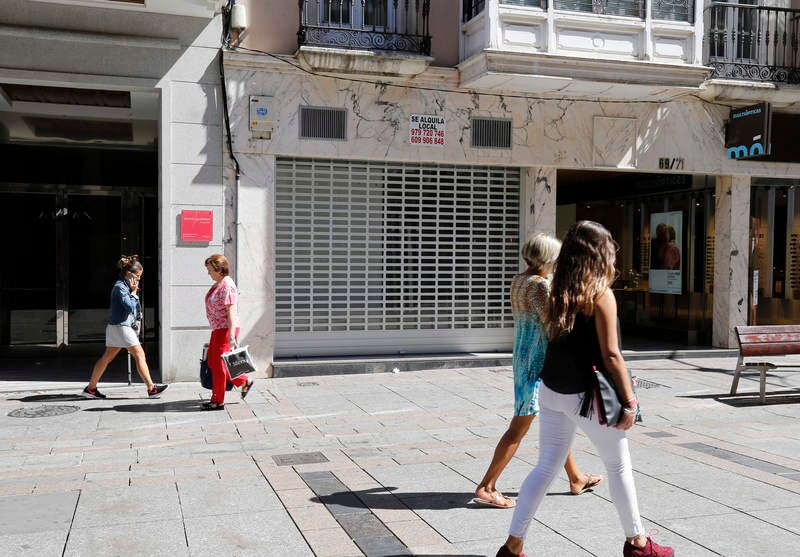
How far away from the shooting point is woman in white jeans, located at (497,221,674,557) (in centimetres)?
393

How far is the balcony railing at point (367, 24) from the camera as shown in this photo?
36.1ft

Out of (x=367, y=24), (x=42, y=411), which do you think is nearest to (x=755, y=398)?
(x=367, y=24)

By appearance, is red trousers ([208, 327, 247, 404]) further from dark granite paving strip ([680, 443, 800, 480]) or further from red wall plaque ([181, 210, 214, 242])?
dark granite paving strip ([680, 443, 800, 480])

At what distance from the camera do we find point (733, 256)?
13.2 meters

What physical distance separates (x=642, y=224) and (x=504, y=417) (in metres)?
8.22

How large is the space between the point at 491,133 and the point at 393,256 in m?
2.33

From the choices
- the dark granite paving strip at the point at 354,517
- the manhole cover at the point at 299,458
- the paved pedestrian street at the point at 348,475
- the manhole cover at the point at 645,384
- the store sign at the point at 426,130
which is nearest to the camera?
the dark granite paving strip at the point at 354,517

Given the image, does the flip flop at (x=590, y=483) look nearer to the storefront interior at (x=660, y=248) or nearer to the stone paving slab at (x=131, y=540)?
the stone paving slab at (x=131, y=540)

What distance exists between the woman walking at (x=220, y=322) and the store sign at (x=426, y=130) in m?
4.18

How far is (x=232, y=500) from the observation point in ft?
17.5

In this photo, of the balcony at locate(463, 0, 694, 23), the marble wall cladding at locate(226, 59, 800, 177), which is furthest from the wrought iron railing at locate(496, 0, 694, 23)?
the marble wall cladding at locate(226, 59, 800, 177)

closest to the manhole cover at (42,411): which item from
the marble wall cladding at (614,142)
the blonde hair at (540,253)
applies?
the blonde hair at (540,253)

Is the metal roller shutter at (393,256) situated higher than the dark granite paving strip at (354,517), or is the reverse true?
the metal roller shutter at (393,256)

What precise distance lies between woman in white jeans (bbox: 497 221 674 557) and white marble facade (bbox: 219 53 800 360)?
24.1 feet
